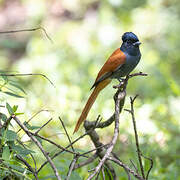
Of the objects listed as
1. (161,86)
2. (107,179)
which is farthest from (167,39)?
(107,179)

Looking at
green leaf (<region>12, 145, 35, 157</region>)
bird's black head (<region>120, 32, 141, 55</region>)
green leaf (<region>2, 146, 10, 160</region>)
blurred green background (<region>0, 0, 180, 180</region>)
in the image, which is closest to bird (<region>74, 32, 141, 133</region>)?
bird's black head (<region>120, 32, 141, 55</region>)

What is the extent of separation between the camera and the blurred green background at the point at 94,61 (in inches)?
199

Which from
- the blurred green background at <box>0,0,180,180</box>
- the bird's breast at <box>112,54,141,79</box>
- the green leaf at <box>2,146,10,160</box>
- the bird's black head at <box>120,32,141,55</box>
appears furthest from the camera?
the blurred green background at <box>0,0,180,180</box>

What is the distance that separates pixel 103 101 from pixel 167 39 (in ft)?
11.2

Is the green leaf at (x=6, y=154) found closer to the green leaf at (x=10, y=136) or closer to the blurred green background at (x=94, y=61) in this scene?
the green leaf at (x=10, y=136)

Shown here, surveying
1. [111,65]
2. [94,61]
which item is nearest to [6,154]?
[111,65]

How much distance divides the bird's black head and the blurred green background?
3.55ft

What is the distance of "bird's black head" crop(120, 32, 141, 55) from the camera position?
11.4 feet

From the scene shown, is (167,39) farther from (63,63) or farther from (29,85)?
(29,85)

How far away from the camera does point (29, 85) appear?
23.0 feet

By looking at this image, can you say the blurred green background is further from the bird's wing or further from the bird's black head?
the bird's black head

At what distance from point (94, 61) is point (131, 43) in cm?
384

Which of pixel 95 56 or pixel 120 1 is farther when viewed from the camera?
pixel 120 1

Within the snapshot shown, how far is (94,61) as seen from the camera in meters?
7.33
